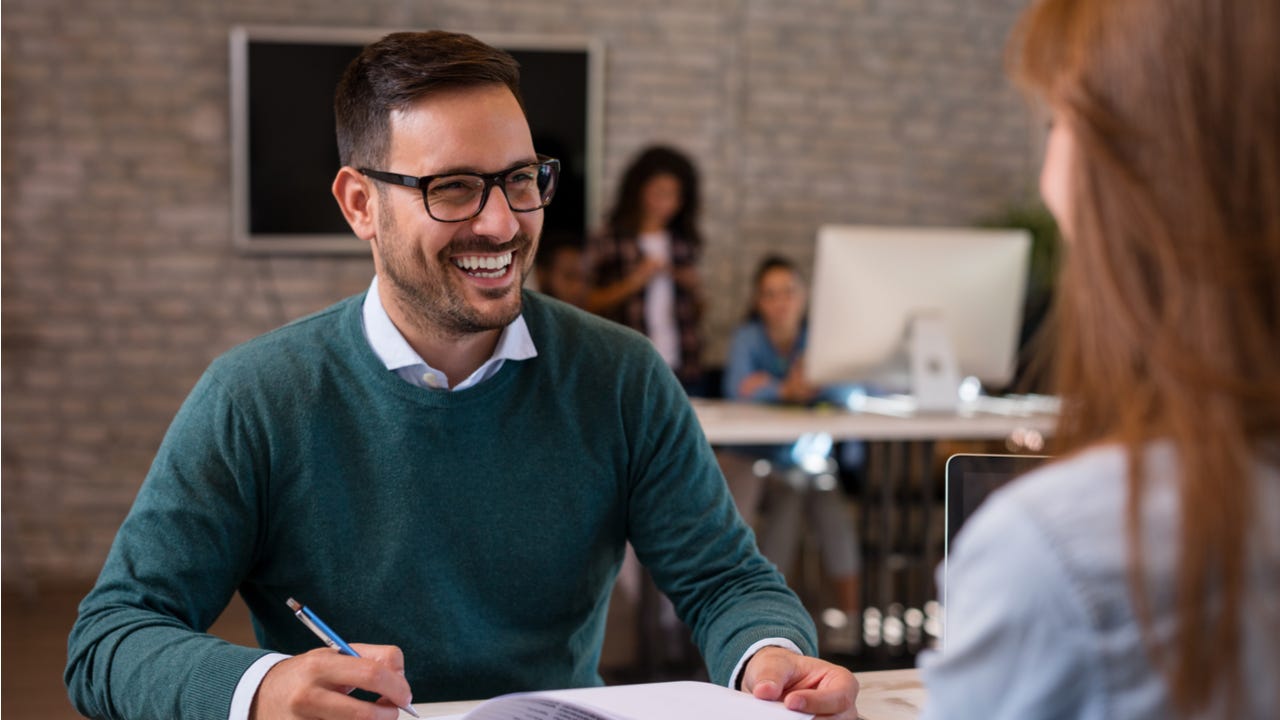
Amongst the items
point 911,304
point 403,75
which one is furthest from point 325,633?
point 911,304

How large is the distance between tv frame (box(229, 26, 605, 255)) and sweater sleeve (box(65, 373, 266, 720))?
129 inches

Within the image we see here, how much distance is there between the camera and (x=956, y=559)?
559mm

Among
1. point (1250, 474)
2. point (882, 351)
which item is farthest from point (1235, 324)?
point (882, 351)

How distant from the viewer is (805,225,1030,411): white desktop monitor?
323cm

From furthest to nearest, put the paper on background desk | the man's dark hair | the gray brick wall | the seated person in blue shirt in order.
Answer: the gray brick wall < the seated person in blue shirt < the man's dark hair < the paper on background desk

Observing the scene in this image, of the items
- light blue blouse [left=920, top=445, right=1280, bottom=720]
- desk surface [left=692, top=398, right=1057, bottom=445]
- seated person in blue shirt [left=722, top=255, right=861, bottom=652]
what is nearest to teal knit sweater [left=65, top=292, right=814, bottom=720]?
light blue blouse [left=920, top=445, right=1280, bottom=720]

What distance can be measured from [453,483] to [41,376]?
3.70 m

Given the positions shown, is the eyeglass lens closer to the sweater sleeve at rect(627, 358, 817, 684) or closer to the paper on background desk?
the sweater sleeve at rect(627, 358, 817, 684)

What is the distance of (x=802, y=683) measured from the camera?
109 centimetres

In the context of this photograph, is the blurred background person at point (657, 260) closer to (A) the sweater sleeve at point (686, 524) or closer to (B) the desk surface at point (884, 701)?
(A) the sweater sleeve at point (686, 524)

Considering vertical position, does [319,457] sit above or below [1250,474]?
below

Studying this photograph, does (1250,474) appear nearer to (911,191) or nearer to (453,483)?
(453,483)

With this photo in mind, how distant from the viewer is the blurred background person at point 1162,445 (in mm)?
512

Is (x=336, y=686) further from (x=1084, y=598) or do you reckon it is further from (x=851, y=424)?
(x=851, y=424)
